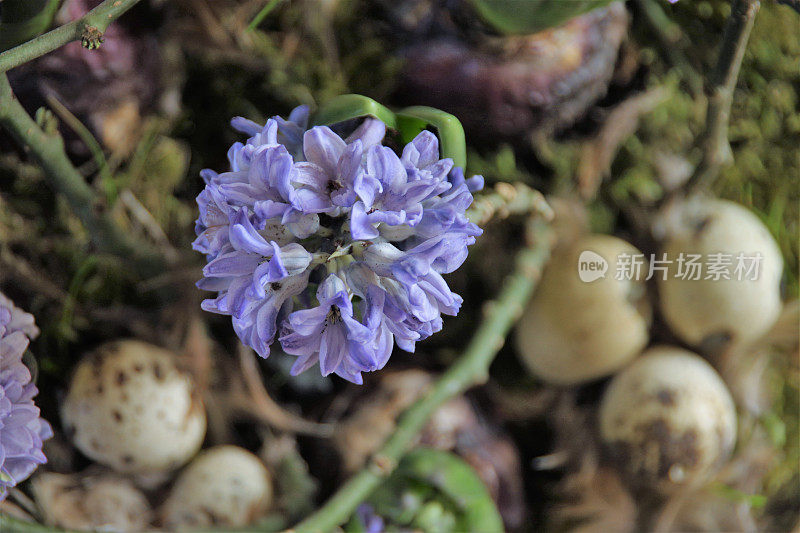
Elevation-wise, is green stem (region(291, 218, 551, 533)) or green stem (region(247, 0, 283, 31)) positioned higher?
green stem (region(247, 0, 283, 31))

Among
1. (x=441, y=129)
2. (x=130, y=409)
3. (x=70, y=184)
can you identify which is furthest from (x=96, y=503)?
(x=441, y=129)

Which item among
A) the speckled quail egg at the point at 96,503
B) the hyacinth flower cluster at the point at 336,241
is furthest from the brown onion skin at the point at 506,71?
the speckled quail egg at the point at 96,503

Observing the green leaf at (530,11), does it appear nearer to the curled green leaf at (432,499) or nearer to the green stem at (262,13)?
the green stem at (262,13)

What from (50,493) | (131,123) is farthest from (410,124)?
(50,493)

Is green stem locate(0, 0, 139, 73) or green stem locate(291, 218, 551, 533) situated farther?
green stem locate(291, 218, 551, 533)

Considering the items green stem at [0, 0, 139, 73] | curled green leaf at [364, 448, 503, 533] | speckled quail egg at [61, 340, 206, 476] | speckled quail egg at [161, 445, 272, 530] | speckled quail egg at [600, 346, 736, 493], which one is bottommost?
speckled quail egg at [600, 346, 736, 493]

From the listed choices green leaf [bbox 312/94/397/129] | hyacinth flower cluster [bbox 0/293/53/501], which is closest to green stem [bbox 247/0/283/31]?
green leaf [bbox 312/94/397/129]

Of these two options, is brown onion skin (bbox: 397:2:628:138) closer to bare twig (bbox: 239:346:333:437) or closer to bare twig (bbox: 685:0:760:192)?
bare twig (bbox: 685:0:760:192)
